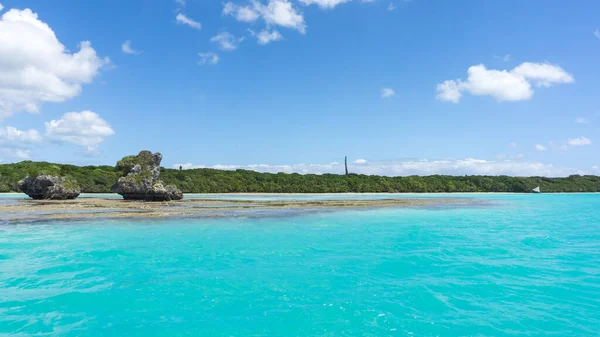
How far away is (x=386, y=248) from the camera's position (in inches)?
642

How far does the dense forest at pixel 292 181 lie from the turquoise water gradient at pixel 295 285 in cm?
6394

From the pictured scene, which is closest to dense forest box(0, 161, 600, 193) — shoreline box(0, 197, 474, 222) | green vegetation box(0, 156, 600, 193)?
green vegetation box(0, 156, 600, 193)

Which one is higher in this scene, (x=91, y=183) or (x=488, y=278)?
(x=91, y=183)

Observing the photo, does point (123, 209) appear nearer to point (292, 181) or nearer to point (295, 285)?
point (295, 285)

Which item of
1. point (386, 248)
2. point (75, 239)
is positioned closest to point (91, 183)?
point (75, 239)

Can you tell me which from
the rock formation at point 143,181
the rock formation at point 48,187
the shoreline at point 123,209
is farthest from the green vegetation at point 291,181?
the shoreline at point 123,209

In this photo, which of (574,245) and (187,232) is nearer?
(574,245)

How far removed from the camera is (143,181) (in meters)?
48.5

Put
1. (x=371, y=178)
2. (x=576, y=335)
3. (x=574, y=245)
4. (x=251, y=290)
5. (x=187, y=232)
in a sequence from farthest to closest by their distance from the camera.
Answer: (x=371, y=178)
(x=187, y=232)
(x=574, y=245)
(x=251, y=290)
(x=576, y=335)

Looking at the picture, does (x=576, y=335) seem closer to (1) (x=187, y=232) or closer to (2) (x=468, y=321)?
(2) (x=468, y=321)

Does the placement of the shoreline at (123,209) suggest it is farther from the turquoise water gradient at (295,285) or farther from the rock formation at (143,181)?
the turquoise water gradient at (295,285)

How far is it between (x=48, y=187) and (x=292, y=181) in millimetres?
54227

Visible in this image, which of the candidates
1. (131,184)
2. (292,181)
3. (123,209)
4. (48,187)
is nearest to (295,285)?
(123,209)

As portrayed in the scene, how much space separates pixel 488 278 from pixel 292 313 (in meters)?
6.69
